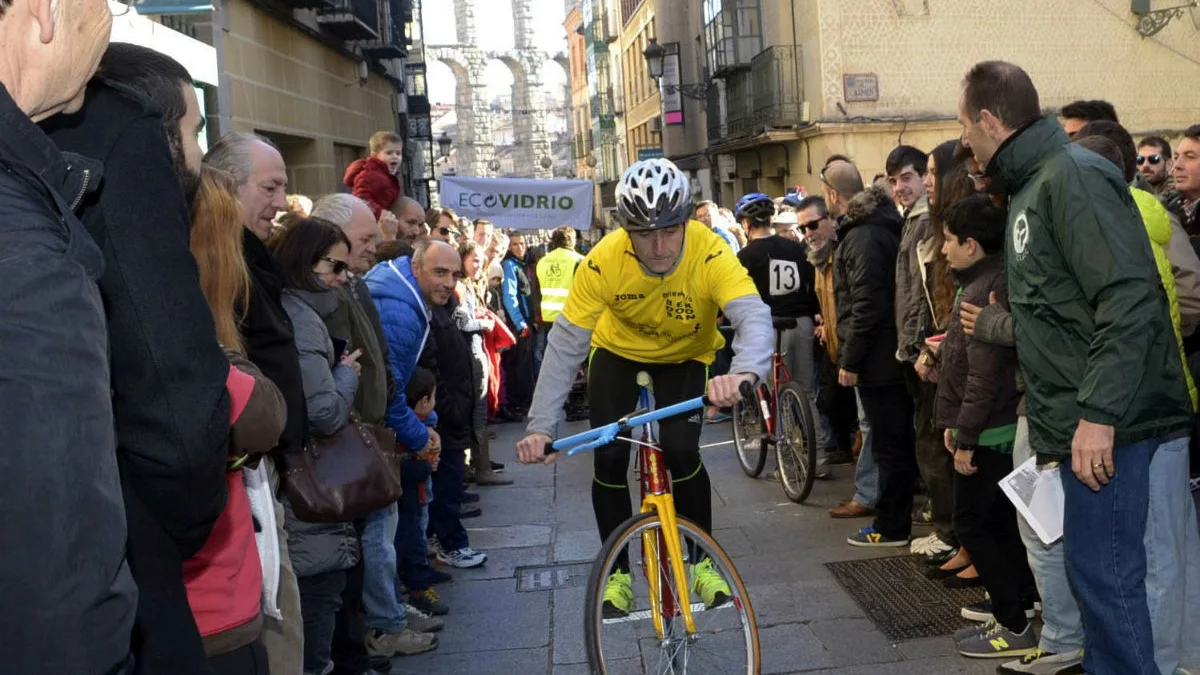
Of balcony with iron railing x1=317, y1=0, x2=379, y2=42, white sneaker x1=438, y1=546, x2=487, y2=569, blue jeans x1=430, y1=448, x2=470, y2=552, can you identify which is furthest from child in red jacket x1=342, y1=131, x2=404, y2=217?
balcony with iron railing x1=317, y1=0, x2=379, y2=42

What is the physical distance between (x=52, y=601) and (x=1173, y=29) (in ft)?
83.2

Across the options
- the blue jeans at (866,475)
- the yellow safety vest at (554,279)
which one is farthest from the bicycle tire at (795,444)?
the yellow safety vest at (554,279)

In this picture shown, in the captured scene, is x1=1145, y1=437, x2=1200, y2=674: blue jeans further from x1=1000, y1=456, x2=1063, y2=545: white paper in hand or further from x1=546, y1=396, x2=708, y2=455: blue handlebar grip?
x1=546, y1=396, x2=708, y2=455: blue handlebar grip

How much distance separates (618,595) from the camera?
4.34m

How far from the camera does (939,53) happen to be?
73.1ft

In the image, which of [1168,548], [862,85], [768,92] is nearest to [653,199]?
[1168,548]

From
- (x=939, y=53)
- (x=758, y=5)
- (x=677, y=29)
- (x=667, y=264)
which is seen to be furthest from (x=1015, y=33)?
(x=667, y=264)

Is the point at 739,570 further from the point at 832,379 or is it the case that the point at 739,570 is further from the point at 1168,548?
the point at 1168,548

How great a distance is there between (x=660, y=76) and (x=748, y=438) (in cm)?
2040

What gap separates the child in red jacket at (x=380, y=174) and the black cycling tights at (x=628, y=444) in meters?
5.20

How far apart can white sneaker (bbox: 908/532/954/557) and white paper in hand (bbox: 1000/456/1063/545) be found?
7.71 ft

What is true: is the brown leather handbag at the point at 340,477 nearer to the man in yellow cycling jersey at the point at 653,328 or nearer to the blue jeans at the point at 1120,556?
the man in yellow cycling jersey at the point at 653,328

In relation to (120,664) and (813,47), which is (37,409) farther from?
(813,47)

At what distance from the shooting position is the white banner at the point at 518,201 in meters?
15.4
